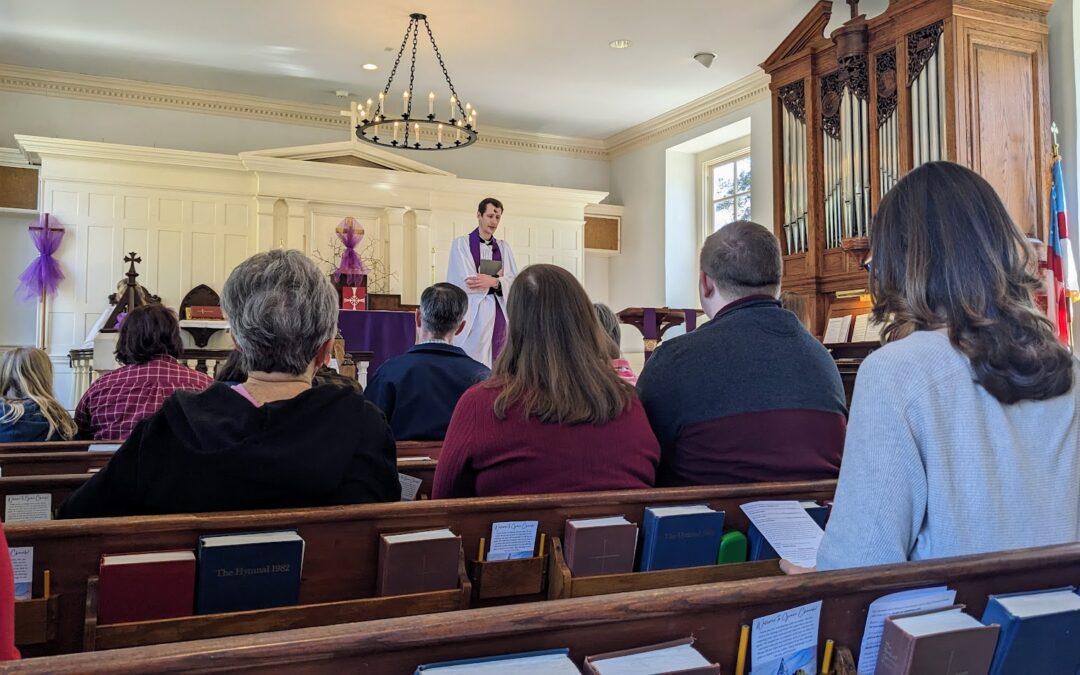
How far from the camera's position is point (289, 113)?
8727 mm

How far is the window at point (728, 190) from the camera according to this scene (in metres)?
8.81

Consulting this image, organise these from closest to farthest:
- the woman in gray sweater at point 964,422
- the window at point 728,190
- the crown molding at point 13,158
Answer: the woman in gray sweater at point 964,422 → the crown molding at point 13,158 → the window at point 728,190

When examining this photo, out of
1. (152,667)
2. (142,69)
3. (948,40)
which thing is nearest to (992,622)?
(152,667)

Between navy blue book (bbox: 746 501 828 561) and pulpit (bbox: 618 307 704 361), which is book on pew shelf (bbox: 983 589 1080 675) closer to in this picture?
navy blue book (bbox: 746 501 828 561)

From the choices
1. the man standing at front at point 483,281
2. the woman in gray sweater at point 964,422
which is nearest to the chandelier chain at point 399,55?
the man standing at front at point 483,281

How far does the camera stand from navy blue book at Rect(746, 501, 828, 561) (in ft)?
5.15

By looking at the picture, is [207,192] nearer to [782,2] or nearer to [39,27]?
[39,27]

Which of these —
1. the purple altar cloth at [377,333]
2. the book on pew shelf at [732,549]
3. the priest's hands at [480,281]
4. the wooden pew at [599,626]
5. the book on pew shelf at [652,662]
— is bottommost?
the book on pew shelf at [732,549]

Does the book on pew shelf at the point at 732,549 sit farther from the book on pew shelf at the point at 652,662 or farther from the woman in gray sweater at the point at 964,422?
the book on pew shelf at the point at 652,662

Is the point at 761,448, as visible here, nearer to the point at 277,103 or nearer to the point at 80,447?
the point at 80,447

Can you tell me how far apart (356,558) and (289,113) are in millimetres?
8229

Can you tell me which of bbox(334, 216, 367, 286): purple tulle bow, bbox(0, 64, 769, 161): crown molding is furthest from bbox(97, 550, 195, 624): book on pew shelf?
bbox(0, 64, 769, 161): crown molding

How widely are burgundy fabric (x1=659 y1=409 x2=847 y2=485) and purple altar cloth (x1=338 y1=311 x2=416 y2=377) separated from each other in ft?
17.1

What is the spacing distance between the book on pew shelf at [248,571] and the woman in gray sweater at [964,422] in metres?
0.76
